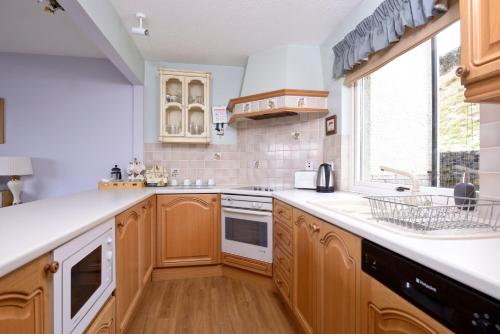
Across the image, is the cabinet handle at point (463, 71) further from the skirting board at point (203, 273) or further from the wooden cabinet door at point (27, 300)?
the skirting board at point (203, 273)

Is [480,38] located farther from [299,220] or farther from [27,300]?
[27,300]

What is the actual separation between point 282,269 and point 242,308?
0.42 m

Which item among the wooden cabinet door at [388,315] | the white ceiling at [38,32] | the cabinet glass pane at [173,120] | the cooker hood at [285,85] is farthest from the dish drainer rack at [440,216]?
the white ceiling at [38,32]

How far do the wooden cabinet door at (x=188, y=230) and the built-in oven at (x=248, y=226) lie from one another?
0.35 ft

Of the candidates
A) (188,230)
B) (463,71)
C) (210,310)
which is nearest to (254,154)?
(188,230)

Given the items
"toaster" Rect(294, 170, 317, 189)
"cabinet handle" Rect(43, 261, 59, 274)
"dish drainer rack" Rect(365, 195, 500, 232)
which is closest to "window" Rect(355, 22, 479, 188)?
"dish drainer rack" Rect(365, 195, 500, 232)

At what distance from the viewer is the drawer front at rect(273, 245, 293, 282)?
183cm

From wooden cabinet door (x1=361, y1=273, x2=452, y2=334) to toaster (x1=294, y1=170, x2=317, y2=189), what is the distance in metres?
1.54

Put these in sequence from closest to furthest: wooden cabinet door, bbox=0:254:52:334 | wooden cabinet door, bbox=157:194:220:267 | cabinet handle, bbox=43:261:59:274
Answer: wooden cabinet door, bbox=0:254:52:334 → cabinet handle, bbox=43:261:59:274 → wooden cabinet door, bbox=157:194:220:267

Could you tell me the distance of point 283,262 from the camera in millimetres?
1976

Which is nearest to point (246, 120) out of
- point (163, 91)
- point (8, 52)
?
point (163, 91)

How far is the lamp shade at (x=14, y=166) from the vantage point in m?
2.56

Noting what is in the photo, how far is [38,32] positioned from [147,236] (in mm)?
2138

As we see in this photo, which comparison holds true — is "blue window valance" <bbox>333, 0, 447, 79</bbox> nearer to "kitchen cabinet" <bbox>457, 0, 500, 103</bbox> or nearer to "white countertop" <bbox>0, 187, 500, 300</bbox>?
"kitchen cabinet" <bbox>457, 0, 500, 103</bbox>
